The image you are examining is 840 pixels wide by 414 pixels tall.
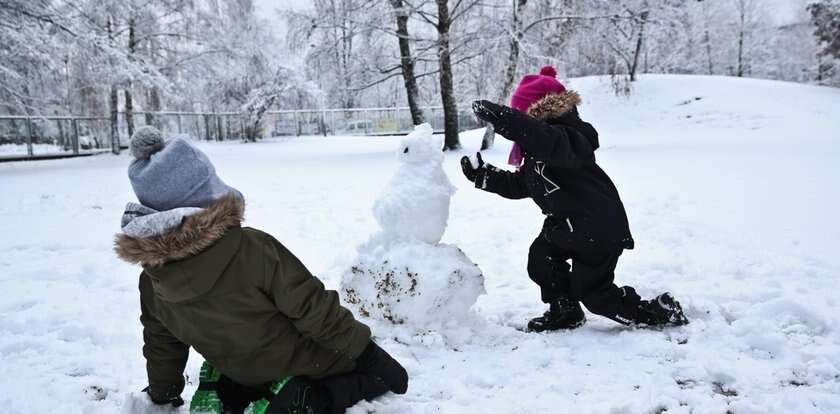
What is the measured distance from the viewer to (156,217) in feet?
5.65

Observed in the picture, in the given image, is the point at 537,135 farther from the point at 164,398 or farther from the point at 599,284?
the point at 164,398

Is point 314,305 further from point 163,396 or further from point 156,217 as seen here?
point 163,396

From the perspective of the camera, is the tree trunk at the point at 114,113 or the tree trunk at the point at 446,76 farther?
the tree trunk at the point at 114,113

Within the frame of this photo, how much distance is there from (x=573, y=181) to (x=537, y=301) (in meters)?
1.06

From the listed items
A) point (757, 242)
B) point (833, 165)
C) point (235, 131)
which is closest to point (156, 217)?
point (757, 242)

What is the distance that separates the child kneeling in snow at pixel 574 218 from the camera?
2777 millimetres

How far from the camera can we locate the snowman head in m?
3.03

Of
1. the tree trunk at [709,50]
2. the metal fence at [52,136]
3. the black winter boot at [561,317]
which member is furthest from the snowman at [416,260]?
the tree trunk at [709,50]

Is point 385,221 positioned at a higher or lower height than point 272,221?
higher

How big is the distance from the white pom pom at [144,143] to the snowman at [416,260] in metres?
1.40

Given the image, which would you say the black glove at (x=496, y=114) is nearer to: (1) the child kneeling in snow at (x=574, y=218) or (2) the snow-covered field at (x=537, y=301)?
(1) the child kneeling in snow at (x=574, y=218)

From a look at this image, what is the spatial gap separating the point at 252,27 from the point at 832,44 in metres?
24.9

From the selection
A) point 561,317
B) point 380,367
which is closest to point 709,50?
point 561,317

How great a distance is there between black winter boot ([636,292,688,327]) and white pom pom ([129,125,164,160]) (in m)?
2.50
